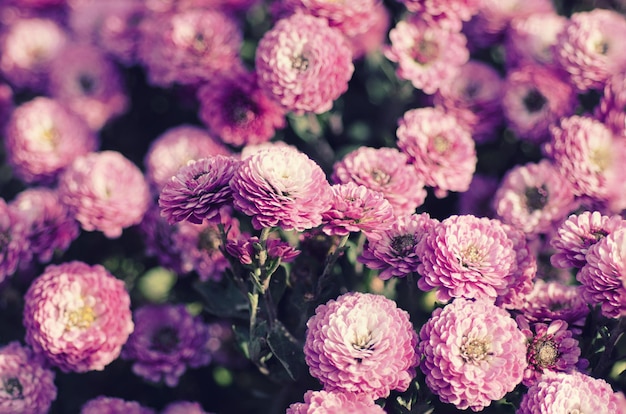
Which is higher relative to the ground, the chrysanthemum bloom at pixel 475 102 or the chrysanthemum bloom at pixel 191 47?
the chrysanthemum bloom at pixel 191 47

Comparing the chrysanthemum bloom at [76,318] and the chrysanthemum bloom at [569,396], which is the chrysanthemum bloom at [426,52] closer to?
the chrysanthemum bloom at [569,396]

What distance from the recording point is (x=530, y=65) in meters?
1.76

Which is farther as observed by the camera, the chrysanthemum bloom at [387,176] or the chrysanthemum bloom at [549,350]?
the chrysanthemum bloom at [387,176]

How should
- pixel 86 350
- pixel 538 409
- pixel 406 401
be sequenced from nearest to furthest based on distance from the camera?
pixel 538 409
pixel 406 401
pixel 86 350

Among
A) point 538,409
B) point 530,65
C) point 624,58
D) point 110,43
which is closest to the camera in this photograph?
point 538,409

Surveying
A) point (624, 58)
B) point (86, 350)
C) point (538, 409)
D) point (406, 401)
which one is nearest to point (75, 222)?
point (86, 350)

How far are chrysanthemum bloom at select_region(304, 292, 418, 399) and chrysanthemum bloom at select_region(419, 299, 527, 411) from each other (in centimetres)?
4

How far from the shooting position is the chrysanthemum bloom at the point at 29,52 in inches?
83.0

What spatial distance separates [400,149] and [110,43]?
1.02m

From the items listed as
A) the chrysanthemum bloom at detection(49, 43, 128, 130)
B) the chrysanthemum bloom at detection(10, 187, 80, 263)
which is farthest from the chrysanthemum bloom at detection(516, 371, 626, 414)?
the chrysanthemum bloom at detection(49, 43, 128, 130)

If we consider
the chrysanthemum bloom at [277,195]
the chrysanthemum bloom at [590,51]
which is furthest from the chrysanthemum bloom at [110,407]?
the chrysanthemum bloom at [590,51]

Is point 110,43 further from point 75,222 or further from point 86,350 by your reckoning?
point 86,350

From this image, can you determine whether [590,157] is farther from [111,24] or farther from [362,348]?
[111,24]

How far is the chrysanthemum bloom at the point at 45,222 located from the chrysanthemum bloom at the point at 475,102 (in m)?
1.05
